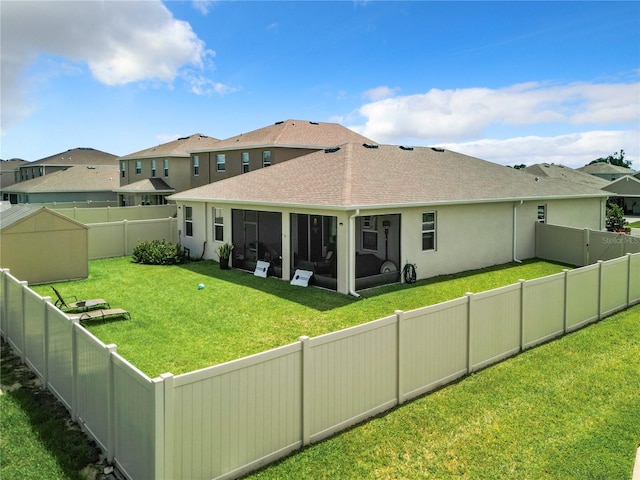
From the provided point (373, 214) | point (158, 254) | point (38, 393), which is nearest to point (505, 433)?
point (38, 393)

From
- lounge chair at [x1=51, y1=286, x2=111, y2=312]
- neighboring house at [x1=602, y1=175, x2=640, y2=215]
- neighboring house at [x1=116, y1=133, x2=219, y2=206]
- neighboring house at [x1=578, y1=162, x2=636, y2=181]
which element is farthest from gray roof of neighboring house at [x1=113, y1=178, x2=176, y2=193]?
neighboring house at [x1=578, y1=162, x2=636, y2=181]

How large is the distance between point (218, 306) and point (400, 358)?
7.25 m

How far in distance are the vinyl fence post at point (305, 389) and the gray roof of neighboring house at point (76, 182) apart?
142ft

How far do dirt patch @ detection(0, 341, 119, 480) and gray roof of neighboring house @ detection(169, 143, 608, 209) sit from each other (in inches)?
346

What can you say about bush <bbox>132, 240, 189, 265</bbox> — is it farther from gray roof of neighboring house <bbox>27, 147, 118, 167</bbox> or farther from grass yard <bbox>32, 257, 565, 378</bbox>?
gray roof of neighboring house <bbox>27, 147, 118, 167</bbox>

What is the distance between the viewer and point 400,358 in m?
7.26

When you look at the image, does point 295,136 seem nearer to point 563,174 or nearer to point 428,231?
point 428,231

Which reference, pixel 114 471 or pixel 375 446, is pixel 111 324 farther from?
pixel 375 446

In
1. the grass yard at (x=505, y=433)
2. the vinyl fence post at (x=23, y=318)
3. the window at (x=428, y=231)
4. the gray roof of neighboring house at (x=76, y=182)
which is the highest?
the gray roof of neighboring house at (x=76, y=182)

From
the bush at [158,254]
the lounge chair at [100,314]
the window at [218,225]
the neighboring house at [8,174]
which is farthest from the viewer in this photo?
the neighboring house at [8,174]

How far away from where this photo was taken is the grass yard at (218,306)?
9898mm

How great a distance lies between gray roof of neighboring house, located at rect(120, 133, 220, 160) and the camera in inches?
1427

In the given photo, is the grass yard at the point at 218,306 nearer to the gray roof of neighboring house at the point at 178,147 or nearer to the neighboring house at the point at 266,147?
the neighboring house at the point at 266,147

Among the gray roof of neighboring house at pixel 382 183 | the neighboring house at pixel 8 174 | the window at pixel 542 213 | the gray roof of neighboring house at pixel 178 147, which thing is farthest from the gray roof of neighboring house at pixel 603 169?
the neighboring house at pixel 8 174
